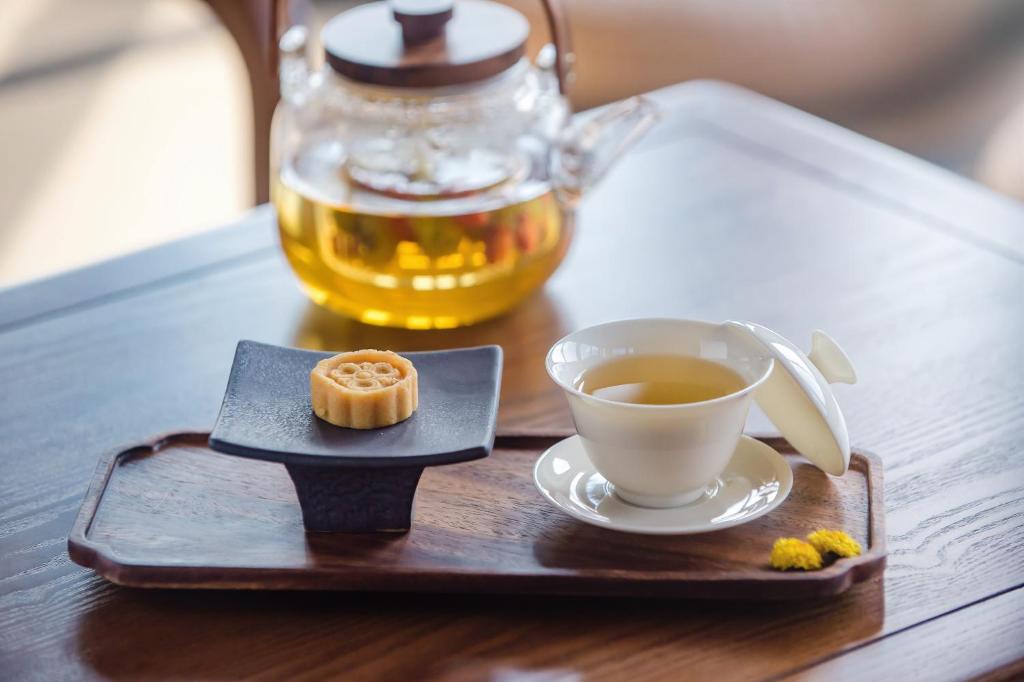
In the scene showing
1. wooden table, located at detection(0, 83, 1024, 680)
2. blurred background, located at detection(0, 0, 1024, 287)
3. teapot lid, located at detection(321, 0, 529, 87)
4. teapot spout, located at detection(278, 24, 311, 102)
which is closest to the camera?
wooden table, located at detection(0, 83, 1024, 680)

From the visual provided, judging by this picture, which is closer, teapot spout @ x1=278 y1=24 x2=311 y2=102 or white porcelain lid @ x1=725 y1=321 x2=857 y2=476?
white porcelain lid @ x1=725 y1=321 x2=857 y2=476

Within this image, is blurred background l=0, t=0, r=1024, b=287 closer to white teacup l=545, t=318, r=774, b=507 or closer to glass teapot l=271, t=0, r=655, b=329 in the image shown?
glass teapot l=271, t=0, r=655, b=329

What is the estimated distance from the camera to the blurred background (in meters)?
2.06

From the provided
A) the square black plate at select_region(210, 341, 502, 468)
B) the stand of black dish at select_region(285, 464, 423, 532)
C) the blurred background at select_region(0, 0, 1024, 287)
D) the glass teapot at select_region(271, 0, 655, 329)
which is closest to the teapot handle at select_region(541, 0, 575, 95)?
the glass teapot at select_region(271, 0, 655, 329)

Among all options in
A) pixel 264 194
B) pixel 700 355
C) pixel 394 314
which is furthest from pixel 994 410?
pixel 264 194

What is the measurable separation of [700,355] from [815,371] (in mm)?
66

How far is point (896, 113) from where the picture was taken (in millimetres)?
2078

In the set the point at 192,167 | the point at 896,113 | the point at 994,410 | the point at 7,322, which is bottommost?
the point at 192,167

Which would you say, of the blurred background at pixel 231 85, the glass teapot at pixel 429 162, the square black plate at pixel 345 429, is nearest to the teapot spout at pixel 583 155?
the glass teapot at pixel 429 162

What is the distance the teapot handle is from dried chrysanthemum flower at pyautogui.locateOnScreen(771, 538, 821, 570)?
457 millimetres

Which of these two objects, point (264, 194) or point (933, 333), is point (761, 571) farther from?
point (264, 194)

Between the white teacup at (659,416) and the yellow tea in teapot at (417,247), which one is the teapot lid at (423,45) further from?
the white teacup at (659,416)

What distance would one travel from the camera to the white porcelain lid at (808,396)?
0.67 meters

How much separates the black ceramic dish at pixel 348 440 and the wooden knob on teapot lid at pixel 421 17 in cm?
28
